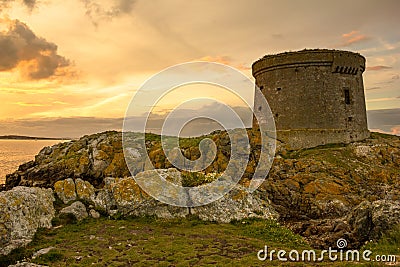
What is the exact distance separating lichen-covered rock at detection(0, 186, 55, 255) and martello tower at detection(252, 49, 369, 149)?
22348mm

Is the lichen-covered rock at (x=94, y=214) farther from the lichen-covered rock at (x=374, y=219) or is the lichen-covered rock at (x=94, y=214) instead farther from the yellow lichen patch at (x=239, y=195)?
the lichen-covered rock at (x=374, y=219)

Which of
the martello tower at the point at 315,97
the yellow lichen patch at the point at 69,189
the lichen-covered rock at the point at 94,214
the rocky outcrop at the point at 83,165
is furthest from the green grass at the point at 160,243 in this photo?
the martello tower at the point at 315,97

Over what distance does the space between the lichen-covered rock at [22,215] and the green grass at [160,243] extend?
1.30 ft

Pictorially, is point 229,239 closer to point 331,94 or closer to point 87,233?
point 87,233

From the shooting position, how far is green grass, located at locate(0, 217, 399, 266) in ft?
34.8

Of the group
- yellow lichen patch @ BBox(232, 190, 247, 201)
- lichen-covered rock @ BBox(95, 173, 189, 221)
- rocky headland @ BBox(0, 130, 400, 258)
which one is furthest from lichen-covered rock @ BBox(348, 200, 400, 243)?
lichen-covered rock @ BBox(95, 173, 189, 221)

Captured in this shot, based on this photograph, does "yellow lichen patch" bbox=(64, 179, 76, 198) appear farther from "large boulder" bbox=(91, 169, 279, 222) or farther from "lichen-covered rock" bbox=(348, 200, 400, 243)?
"lichen-covered rock" bbox=(348, 200, 400, 243)

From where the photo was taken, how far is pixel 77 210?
51.5ft

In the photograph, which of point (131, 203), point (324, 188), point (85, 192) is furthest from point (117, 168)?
point (324, 188)

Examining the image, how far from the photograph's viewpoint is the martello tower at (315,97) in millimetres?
31891

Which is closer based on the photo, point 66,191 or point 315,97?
point 66,191

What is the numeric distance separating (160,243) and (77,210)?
5.43 metres

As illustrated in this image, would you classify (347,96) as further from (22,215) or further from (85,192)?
(22,215)

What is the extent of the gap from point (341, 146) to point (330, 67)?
26.0ft
